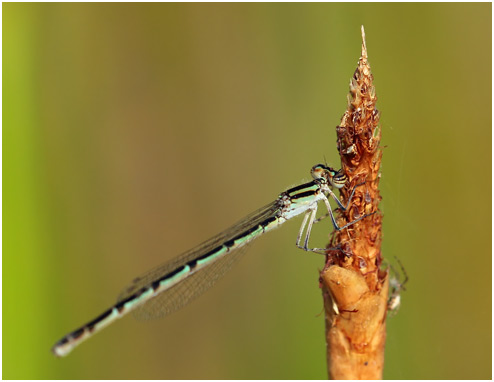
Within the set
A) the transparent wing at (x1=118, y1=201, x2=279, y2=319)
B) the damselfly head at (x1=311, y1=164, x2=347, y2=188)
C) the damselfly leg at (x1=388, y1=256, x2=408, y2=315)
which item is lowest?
the damselfly leg at (x1=388, y1=256, x2=408, y2=315)

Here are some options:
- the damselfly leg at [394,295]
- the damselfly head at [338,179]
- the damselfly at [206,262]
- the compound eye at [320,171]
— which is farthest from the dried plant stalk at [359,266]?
the damselfly at [206,262]

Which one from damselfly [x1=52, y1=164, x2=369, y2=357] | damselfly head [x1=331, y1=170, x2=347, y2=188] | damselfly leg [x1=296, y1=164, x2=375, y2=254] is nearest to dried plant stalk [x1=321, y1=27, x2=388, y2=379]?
damselfly leg [x1=296, y1=164, x2=375, y2=254]

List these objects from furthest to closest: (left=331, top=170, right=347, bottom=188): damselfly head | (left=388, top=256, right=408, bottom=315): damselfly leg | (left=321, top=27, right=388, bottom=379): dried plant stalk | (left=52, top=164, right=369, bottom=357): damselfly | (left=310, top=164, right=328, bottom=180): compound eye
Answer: (left=52, top=164, right=369, bottom=357): damselfly
(left=310, top=164, right=328, bottom=180): compound eye
(left=331, top=170, right=347, bottom=188): damselfly head
(left=388, top=256, right=408, bottom=315): damselfly leg
(left=321, top=27, right=388, bottom=379): dried plant stalk

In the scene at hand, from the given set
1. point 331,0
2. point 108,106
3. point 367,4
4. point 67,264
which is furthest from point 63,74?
point 367,4

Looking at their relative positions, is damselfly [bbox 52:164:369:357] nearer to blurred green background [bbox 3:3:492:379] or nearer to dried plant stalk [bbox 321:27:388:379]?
blurred green background [bbox 3:3:492:379]

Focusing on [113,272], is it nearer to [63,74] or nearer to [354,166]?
[63,74]

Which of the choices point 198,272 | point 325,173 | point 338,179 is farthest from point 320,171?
point 198,272
